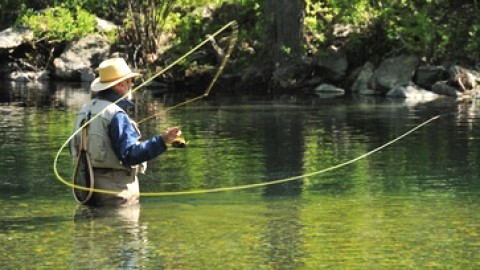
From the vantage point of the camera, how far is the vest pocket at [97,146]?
9531 millimetres

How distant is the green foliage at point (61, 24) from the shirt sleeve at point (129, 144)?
23.4m

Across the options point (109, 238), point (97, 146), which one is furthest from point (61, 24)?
point (109, 238)

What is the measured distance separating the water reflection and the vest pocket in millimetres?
519

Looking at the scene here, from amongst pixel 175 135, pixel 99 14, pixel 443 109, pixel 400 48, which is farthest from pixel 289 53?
pixel 175 135

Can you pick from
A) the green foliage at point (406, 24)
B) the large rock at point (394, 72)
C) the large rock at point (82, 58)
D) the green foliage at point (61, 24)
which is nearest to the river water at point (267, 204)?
the large rock at point (394, 72)

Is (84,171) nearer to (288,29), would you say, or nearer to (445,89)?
(445,89)

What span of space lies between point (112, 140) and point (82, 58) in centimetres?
2280

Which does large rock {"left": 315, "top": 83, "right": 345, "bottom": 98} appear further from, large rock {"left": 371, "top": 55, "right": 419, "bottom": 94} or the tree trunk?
the tree trunk

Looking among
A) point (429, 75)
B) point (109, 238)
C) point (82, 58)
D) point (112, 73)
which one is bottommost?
point (109, 238)

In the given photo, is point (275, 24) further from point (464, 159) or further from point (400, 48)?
point (464, 159)

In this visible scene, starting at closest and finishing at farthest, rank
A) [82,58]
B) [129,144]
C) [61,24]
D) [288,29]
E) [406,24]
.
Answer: [129,144] → [406,24] → [288,29] → [82,58] → [61,24]

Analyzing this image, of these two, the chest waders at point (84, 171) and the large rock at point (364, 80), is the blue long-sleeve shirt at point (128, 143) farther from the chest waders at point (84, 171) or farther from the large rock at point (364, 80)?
the large rock at point (364, 80)

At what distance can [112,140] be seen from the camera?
375 inches

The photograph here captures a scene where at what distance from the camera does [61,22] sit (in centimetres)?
3266
